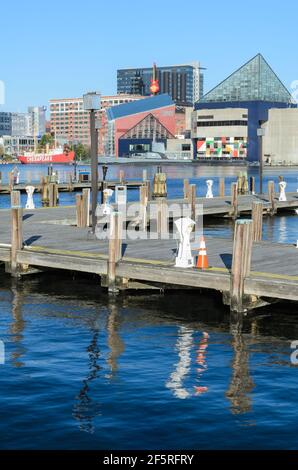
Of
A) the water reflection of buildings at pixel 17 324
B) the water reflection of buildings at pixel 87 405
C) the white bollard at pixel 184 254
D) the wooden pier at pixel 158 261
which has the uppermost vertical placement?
the white bollard at pixel 184 254

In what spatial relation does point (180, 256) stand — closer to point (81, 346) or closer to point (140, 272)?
point (140, 272)

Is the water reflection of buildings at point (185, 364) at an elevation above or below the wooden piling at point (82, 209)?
below

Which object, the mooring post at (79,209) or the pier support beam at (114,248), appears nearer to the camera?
the pier support beam at (114,248)

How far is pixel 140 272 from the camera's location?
67.9 ft

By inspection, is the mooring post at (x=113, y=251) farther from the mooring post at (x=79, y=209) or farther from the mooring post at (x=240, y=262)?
the mooring post at (x=79, y=209)

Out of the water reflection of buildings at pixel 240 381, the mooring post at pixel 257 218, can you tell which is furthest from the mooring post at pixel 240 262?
the mooring post at pixel 257 218

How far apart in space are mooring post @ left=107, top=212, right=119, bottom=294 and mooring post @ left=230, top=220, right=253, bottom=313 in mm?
3757

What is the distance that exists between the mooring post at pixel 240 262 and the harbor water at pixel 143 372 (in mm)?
697

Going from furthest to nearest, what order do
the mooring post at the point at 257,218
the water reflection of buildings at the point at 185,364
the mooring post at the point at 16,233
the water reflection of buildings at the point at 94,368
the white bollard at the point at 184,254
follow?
the mooring post at the point at 257,218 → the mooring post at the point at 16,233 → the white bollard at the point at 184,254 → the water reflection of buildings at the point at 185,364 → the water reflection of buildings at the point at 94,368

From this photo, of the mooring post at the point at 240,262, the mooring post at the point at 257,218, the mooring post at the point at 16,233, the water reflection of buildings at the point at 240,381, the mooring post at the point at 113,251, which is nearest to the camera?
the water reflection of buildings at the point at 240,381

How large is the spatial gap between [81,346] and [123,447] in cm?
564

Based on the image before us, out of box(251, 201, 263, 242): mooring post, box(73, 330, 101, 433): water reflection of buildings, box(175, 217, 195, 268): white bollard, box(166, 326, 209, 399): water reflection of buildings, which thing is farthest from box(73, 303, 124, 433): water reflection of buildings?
box(251, 201, 263, 242): mooring post

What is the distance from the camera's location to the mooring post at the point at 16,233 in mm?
23359
